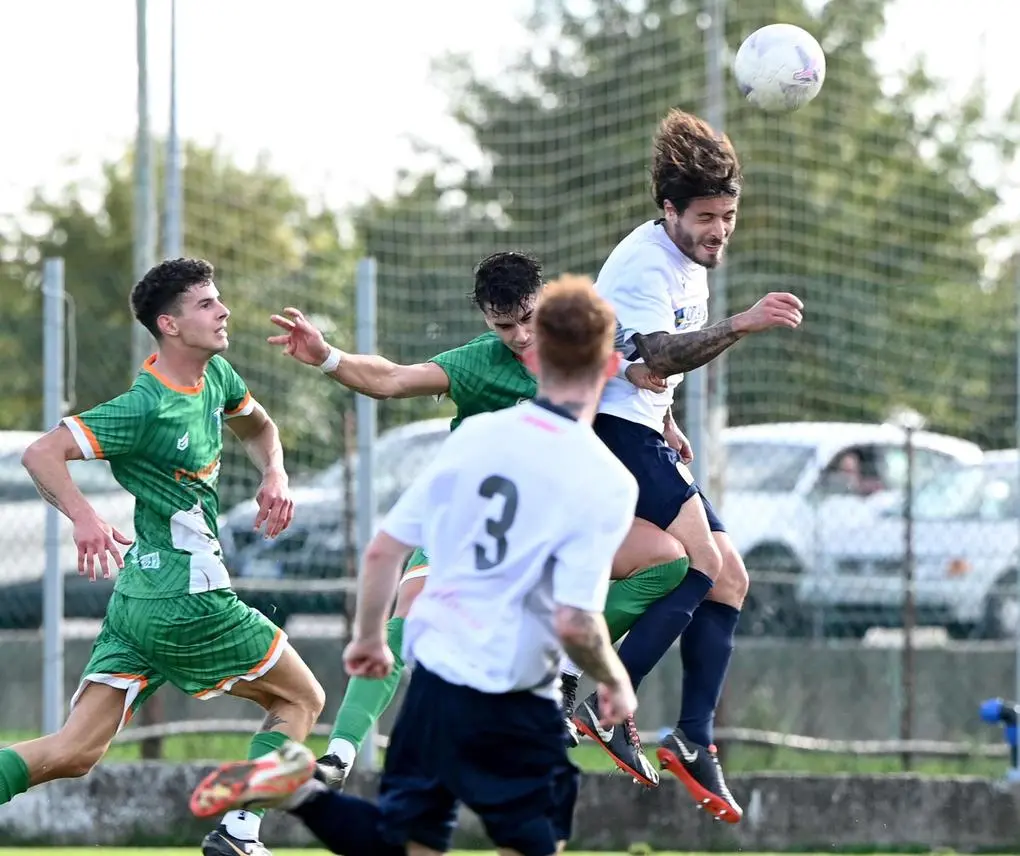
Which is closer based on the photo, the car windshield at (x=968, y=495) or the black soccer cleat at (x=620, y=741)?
the black soccer cleat at (x=620, y=741)

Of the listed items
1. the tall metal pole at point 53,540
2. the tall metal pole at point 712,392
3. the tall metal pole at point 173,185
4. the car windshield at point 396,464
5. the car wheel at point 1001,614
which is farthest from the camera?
the car wheel at point 1001,614

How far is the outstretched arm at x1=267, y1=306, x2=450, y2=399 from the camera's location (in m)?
6.51

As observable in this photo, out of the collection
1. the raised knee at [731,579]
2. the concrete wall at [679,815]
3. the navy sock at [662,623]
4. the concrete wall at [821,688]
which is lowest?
the concrete wall at [679,815]

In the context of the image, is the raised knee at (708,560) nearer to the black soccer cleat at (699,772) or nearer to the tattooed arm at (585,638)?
the black soccer cleat at (699,772)

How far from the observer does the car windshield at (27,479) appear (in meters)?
12.4

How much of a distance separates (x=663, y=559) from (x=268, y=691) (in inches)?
61.7

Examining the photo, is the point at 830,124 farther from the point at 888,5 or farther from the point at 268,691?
the point at 268,691

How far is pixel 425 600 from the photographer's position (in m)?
5.09

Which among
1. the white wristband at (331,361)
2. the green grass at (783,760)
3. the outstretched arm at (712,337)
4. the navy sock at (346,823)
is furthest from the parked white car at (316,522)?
the navy sock at (346,823)

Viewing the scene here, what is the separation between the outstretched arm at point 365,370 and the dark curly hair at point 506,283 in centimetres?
31

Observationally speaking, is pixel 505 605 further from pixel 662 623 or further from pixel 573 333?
pixel 662 623

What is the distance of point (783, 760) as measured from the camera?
1052 centimetres

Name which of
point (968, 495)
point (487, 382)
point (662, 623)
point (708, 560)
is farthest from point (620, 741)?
point (968, 495)

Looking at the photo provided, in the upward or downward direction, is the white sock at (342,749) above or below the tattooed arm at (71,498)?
below
